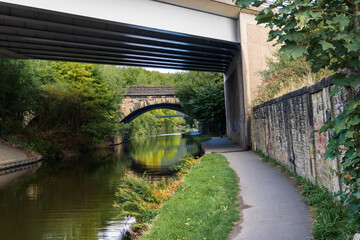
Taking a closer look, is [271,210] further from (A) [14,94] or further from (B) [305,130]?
(A) [14,94]

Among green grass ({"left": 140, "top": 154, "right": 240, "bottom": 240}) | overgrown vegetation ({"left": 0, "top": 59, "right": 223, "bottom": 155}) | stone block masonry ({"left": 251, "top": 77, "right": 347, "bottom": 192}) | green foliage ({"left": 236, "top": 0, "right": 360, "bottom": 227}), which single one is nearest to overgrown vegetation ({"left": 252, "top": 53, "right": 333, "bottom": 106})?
stone block masonry ({"left": 251, "top": 77, "right": 347, "bottom": 192})

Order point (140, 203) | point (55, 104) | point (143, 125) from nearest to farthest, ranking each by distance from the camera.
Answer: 1. point (140, 203)
2. point (55, 104)
3. point (143, 125)

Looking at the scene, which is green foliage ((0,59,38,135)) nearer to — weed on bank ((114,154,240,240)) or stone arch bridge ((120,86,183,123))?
stone arch bridge ((120,86,183,123))

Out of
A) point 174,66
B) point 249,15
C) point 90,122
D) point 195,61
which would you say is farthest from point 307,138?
point 90,122

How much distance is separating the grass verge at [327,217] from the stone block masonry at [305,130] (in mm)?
218

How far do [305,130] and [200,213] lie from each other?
305 centimetres

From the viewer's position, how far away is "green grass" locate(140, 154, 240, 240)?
14.6 ft

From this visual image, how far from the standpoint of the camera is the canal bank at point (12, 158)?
15729 millimetres

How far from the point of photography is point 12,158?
16.9 meters

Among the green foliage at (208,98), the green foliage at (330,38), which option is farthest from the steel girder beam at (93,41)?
the green foliage at (330,38)

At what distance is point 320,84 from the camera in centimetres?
543

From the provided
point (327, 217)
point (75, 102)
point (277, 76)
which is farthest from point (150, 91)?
point (327, 217)

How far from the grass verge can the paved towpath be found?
5.4 inches

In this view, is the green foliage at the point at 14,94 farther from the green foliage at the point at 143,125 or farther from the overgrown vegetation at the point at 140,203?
the green foliage at the point at 143,125
